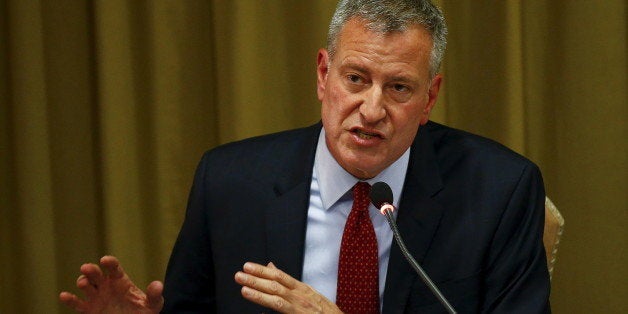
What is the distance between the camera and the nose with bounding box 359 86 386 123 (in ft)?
7.20

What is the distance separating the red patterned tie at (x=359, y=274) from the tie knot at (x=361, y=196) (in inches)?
2.3

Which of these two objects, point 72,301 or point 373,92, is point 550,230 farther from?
point 72,301

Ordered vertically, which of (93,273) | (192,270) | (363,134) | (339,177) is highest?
(363,134)

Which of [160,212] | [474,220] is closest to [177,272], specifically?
[474,220]

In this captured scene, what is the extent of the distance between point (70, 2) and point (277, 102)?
2.73ft

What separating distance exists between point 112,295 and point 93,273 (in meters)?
0.08

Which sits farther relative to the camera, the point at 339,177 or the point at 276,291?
the point at 339,177

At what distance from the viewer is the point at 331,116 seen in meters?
2.27

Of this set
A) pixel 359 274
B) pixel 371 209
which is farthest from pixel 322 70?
pixel 359 274

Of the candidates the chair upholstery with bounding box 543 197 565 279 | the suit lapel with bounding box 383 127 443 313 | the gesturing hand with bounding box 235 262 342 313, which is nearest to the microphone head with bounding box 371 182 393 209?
the gesturing hand with bounding box 235 262 342 313

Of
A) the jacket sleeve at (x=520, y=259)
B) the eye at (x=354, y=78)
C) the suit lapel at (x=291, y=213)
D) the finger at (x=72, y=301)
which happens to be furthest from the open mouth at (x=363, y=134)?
the finger at (x=72, y=301)

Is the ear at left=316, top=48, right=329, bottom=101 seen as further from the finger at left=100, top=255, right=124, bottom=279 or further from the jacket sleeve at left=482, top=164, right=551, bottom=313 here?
the finger at left=100, top=255, right=124, bottom=279

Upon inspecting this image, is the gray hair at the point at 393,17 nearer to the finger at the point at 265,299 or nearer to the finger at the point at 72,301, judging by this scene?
the finger at the point at 265,299

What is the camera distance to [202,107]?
11.7 ft
